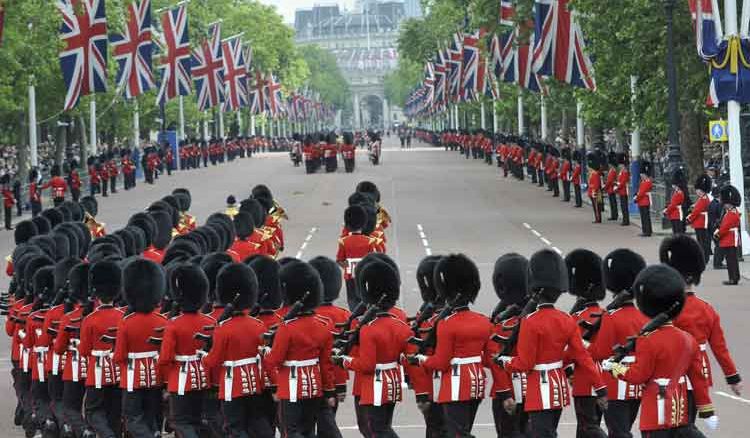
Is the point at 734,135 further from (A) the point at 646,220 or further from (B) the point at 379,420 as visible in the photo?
(B) the point at 379,420

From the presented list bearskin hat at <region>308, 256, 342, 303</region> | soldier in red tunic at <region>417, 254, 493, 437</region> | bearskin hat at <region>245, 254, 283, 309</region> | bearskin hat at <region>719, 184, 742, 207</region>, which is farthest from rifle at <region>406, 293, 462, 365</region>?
bearskin hat at <region>719, 184, 742, 207</region>

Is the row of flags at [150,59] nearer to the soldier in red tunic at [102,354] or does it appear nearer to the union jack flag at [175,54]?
the union jack flag at [175,54]

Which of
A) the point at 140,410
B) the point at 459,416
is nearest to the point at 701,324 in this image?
the point at 459,416

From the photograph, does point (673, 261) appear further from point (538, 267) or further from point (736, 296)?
point (736, 296)

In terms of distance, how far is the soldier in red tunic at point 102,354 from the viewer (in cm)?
1309

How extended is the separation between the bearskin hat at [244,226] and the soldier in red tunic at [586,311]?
1032 cm

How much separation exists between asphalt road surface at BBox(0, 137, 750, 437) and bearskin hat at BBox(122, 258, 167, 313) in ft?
8.76

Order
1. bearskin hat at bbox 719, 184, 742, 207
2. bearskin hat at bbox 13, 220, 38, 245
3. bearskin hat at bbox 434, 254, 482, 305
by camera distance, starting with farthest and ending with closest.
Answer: bearskin hat at bbox 719, 184, 742, 207 → bearskin hat at bbox 13, 220, 38, 245 → bearskin hat at bbox 434, 254, 482, 305

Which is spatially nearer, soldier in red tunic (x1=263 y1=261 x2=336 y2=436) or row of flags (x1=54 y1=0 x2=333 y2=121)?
soldier in red tunic (x1=263 y1=261 x2=336 y2=436)

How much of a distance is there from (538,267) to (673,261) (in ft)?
3.67

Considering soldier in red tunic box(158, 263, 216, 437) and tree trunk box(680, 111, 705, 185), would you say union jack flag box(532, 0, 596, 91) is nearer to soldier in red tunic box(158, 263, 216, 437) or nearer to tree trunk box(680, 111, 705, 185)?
tree trunk box(680, 111, 705, 185)

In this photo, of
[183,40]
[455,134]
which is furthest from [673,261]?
[455,134]

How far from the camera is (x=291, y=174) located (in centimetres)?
6600

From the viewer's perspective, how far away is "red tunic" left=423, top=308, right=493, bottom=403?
37.4ft
